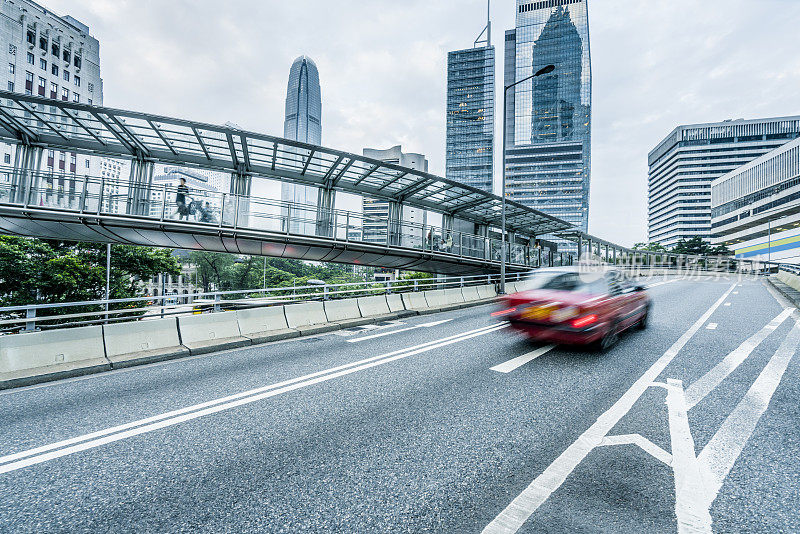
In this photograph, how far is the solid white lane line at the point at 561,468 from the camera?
2.22m

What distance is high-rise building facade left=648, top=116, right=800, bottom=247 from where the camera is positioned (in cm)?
12206

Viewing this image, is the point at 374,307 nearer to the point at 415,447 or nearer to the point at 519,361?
the point at 519,361

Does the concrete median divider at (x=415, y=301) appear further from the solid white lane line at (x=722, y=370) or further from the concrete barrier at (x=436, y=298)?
the solid white lane line at (x=722, y=370)

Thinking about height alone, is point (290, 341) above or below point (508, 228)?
below

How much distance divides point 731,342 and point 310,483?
28.6 ft

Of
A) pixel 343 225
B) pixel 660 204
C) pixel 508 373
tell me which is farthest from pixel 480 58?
pixel 508 373

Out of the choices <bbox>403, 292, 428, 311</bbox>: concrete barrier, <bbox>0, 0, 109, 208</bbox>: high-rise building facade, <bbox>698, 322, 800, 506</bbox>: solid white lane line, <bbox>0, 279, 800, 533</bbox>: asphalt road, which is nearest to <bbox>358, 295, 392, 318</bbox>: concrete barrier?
<bbox>403, 292, 428, 311</bbox>: concrete barrier

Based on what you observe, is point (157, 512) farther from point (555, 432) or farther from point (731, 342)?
point (731, 342)

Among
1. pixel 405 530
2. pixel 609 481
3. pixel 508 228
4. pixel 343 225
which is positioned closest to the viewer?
pixel 405 530

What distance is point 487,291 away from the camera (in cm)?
1753

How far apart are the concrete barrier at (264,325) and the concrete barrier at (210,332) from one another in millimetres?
167

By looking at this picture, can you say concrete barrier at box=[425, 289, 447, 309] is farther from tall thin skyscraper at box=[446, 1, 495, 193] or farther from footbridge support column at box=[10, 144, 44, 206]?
tall thin skyscraper at box=[446, 1, 495, 193]

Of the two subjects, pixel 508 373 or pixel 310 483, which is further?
pixel 508 373

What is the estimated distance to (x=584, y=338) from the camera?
19.2 ft
